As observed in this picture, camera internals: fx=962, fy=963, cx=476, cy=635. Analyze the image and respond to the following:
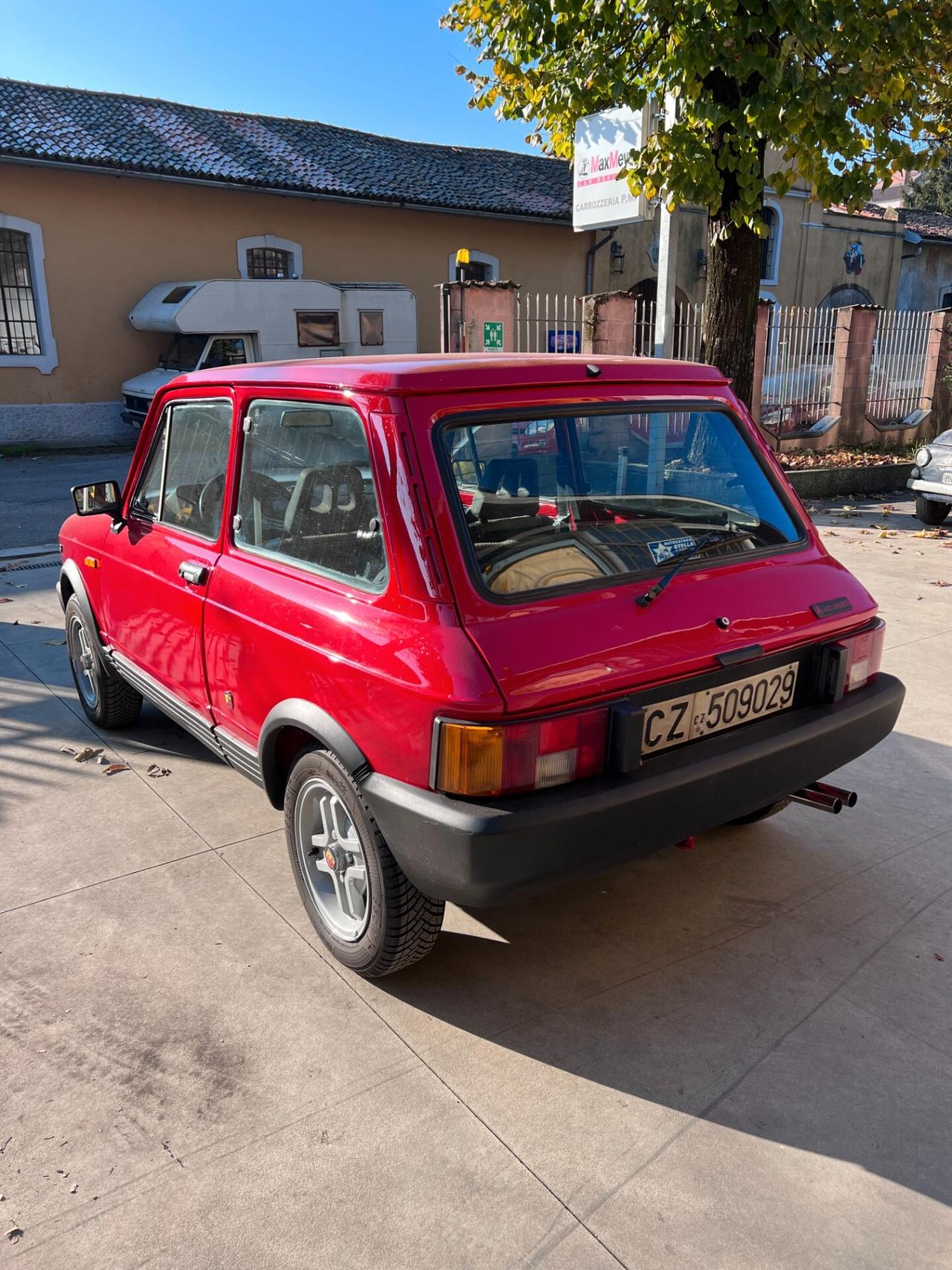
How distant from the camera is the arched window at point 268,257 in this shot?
2061 cm

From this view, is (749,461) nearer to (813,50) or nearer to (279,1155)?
(279,1155)

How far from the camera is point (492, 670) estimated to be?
2.31 m

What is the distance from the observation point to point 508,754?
7.64 feet

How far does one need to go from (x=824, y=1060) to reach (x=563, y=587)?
144 cm

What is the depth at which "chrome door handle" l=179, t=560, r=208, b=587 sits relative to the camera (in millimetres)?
3299

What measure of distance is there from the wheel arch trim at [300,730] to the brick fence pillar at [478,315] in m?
9.32

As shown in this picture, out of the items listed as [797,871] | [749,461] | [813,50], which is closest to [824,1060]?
[797,871]

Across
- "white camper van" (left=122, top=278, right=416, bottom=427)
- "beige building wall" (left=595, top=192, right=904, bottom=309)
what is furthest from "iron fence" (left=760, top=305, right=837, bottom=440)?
"beige building wall" (left=595, top=192, right=904, bottom=309)

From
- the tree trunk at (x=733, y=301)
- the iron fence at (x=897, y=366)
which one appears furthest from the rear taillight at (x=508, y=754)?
the iron fence at (x=897, y=366)

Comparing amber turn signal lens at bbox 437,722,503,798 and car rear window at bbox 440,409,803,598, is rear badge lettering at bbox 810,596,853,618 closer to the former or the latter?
car rear window at bbox 440,409,803,598

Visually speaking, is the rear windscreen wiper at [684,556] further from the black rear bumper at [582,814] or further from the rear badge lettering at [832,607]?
the black rear bumper at [582,814]

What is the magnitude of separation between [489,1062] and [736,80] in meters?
7.84

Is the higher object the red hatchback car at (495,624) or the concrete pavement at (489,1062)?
the red hatchback car at (495,624)

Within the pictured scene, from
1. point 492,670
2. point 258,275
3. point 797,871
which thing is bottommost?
point 797,871
